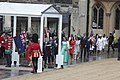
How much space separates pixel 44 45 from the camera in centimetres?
2197

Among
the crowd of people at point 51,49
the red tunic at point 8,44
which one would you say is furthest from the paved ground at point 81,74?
the red tunic at point 8,44

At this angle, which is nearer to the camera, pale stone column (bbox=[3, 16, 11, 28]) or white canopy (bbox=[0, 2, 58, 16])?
white canopy (bbox=[0, 2, 58, 16])

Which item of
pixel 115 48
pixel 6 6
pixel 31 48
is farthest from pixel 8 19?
pixel 31 48

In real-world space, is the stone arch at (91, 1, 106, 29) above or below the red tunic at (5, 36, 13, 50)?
above

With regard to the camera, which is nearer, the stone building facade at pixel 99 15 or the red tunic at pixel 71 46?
the red tunic at pixel 71 46

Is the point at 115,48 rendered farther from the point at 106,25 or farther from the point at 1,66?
the point at 1,66

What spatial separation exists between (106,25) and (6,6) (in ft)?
68.6

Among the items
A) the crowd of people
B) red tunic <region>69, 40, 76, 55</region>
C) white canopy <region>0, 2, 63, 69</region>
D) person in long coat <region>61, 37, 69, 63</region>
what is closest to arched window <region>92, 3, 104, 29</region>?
the crowd of people


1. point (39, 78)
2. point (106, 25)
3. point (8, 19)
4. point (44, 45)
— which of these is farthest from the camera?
point (106, 25)

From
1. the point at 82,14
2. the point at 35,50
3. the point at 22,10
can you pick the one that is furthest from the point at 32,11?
the point at 82,14

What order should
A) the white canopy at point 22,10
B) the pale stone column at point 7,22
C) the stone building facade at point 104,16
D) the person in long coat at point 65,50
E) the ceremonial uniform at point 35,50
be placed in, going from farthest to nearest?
the stone building facade at point 104,16 → the pale stone column at point 7,22 → the person in long coat at point 65,50 → the white canopy at point 22,10 → the ceremonial uniform at point 35,50

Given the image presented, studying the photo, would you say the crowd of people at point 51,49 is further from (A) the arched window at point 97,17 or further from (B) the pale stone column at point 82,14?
(A) the arched window at point 97,17

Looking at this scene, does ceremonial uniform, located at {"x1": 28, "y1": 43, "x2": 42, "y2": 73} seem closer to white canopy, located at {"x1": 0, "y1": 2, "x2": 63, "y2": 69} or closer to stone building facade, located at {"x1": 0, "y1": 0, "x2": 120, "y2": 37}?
white canopy, located at {"x1": 0, "y1": 2, "x2": 63, "y2": 69}

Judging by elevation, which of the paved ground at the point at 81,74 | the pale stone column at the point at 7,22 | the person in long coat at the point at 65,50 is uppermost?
the pale stone column at the point at 7,22
